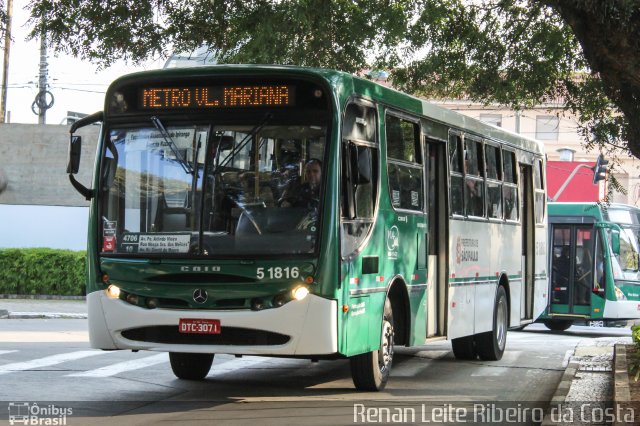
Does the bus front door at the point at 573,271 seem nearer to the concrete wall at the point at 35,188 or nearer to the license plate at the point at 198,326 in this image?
the concrete wall at the point at 35,188

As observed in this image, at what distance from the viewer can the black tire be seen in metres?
15.9

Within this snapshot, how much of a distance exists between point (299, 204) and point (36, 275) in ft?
74.3

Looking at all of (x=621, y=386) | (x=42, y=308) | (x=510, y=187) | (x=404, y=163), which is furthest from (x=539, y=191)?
(x=42, y=308)

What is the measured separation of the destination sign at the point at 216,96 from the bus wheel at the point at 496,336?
21.0 ft

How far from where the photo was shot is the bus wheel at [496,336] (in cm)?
1595

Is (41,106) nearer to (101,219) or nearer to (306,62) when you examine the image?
(306,62)

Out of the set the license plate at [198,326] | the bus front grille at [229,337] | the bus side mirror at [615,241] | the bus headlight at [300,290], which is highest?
the bus side mirror at [615,241]

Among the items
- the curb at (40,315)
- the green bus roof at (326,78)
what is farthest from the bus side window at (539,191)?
the curb at (40,315)

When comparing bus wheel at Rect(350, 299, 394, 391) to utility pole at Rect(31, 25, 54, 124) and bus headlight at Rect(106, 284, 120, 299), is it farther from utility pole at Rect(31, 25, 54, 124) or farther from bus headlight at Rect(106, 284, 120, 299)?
utility pole at Rect(31, 25, 54, 124)

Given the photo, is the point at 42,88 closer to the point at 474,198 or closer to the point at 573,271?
the point at 573,271

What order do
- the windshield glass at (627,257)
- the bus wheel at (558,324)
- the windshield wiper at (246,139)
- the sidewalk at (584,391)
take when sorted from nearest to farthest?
the sidewalk at (584,391) → the windshield wiper at (246,139) → the windshield glass at (627,257) → the bus wheel at (558,324)

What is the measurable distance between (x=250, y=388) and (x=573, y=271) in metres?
15.2

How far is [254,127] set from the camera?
10.6 meters

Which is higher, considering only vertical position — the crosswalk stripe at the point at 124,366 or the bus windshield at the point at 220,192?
the bus windshield at the point at 220,192
